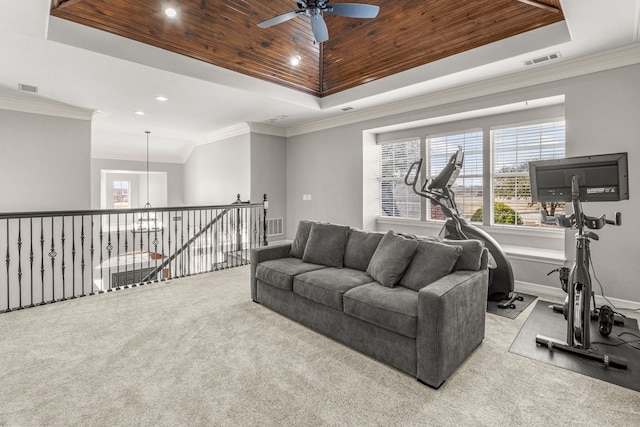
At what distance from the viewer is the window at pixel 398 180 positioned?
5750 millimetres

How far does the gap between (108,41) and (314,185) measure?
13.9 ft

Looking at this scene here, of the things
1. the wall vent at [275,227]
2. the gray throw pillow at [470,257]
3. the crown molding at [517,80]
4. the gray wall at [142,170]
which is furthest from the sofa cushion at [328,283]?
the gray wall at [142,170]

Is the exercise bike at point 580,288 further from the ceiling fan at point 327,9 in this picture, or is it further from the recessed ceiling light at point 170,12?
the recessed ceiling light at point 170,12

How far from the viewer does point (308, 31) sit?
15.0ft

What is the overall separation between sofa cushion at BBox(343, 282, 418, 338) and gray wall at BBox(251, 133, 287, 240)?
4720mm

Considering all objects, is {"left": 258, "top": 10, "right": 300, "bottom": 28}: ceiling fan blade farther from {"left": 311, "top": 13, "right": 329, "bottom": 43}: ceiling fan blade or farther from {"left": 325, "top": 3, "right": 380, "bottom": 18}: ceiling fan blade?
{"left": 325, "top": 3, "right": 380, "bottom": 18}: ceiling fan blade

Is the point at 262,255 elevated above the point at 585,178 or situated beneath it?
situated beneath

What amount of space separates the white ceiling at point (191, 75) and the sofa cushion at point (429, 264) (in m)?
2.32

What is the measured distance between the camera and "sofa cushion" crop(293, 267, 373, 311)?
2686mm

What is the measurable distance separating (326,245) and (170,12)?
3072mm

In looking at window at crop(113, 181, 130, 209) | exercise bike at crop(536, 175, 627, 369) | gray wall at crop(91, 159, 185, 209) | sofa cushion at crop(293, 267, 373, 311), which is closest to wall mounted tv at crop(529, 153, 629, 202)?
exercise bike at crop(536, 175, 627, 369)

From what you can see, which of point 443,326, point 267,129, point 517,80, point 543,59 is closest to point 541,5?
point 543,59

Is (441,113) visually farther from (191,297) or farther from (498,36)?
(191,297)

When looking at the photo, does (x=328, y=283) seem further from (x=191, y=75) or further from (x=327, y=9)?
(x=191, y=75)
